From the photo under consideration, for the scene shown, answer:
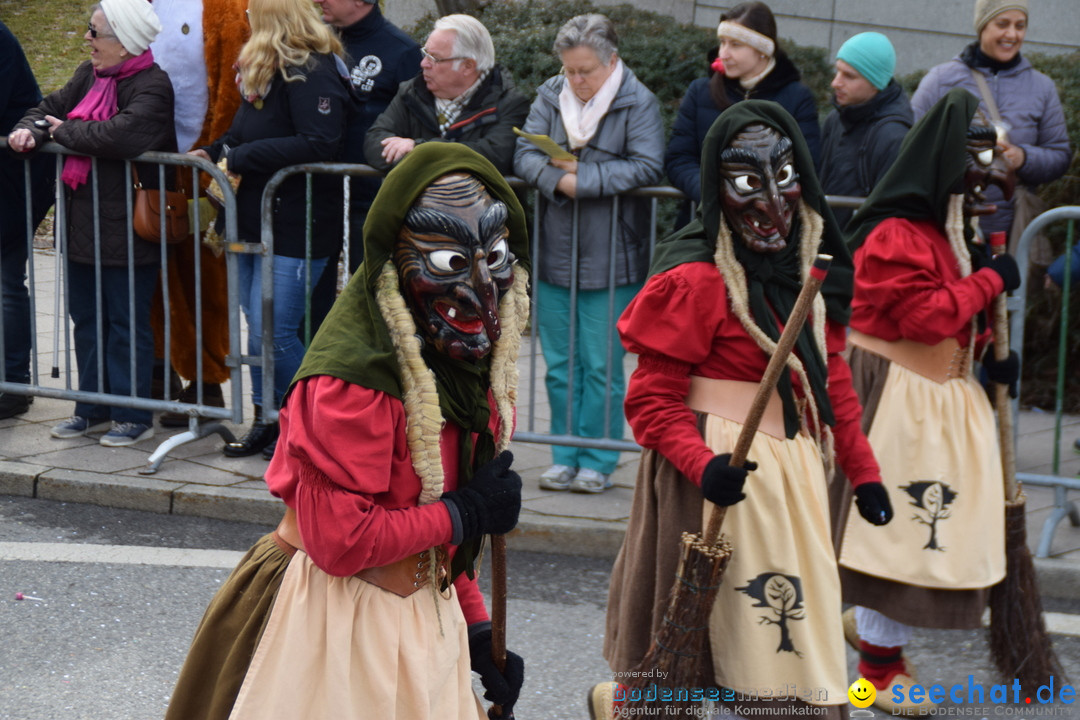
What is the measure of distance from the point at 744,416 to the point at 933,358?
1172 millimetres

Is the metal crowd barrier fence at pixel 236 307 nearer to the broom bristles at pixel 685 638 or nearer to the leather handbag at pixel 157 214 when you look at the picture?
the leather handbag at pixel 157 214

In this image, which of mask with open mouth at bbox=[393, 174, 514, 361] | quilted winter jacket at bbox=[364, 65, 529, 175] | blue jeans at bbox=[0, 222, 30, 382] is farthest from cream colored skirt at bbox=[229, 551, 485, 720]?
blue jeans at bbox=[0, 222, 30, 382]

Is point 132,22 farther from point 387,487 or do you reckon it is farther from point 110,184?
point 387,487

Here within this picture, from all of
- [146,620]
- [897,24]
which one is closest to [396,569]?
[146,620]

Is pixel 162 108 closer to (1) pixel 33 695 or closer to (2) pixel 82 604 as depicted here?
(2) pixel 82 604

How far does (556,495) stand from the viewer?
5.91m

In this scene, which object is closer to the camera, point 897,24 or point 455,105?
point 455,105

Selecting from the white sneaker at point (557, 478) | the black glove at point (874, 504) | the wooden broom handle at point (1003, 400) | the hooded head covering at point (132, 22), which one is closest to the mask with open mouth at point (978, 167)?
the wooden broom handle at point (1003, 400)

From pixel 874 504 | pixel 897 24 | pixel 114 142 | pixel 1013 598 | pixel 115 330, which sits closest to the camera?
pixel 874 504

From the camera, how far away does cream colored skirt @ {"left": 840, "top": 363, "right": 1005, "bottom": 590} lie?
4.14 metres

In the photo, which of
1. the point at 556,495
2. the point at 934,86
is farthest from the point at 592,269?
the point at 934,86

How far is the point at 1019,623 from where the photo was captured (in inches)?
163

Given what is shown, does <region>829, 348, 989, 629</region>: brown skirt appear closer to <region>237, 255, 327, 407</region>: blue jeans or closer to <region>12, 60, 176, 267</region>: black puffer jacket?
<region>237, 255, 327, 407</region>: blue jeans

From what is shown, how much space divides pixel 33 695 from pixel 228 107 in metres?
3.43
